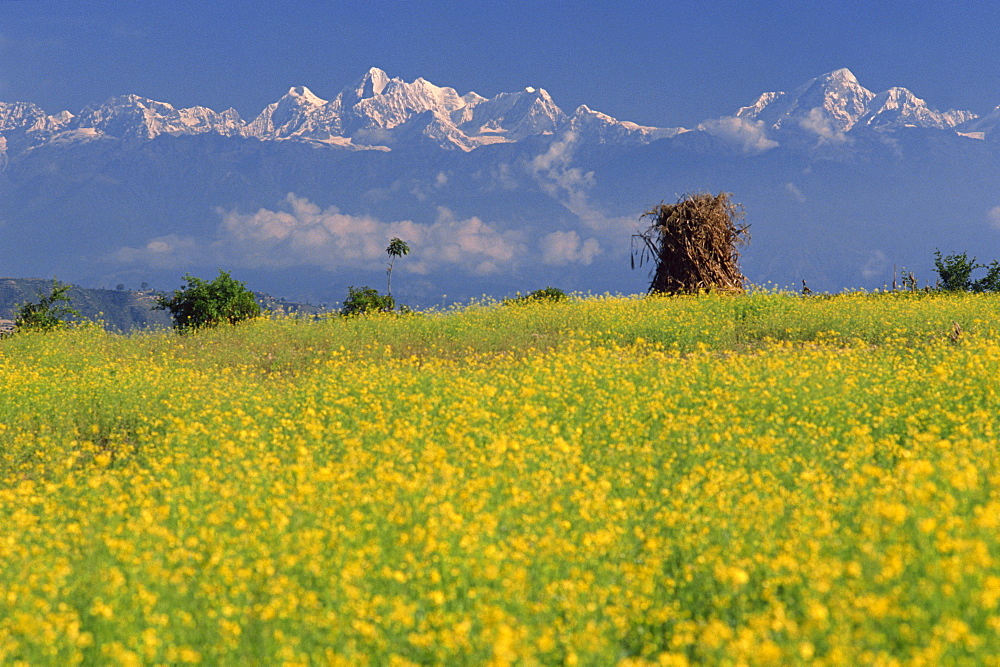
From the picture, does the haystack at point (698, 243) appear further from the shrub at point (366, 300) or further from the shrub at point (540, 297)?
the shrub at point (366, 300)

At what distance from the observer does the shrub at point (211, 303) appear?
24.1 metres

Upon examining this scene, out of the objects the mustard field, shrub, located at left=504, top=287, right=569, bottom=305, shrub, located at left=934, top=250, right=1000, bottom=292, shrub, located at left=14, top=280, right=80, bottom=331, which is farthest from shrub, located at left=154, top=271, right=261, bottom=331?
shrub, located at left=934, top=250, right=1000, bottom=292

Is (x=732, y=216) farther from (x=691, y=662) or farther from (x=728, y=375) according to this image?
(x=691, y=662)

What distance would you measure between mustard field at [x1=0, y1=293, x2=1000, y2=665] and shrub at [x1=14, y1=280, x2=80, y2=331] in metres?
13.1

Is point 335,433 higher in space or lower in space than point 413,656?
higher

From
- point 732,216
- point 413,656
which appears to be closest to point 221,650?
point 413,656

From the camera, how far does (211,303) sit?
24.2m

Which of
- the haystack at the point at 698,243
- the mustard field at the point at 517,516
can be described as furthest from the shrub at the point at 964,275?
the mustard field at the point at 517,516

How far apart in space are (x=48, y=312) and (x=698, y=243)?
22.2 m

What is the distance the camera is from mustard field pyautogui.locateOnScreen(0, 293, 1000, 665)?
15.6 ft

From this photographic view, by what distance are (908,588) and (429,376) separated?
8.97 metres

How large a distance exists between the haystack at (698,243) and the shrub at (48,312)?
64.8 feet

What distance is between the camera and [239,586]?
18.2ft

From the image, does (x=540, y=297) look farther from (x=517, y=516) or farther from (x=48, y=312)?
(x=517, y=516)
